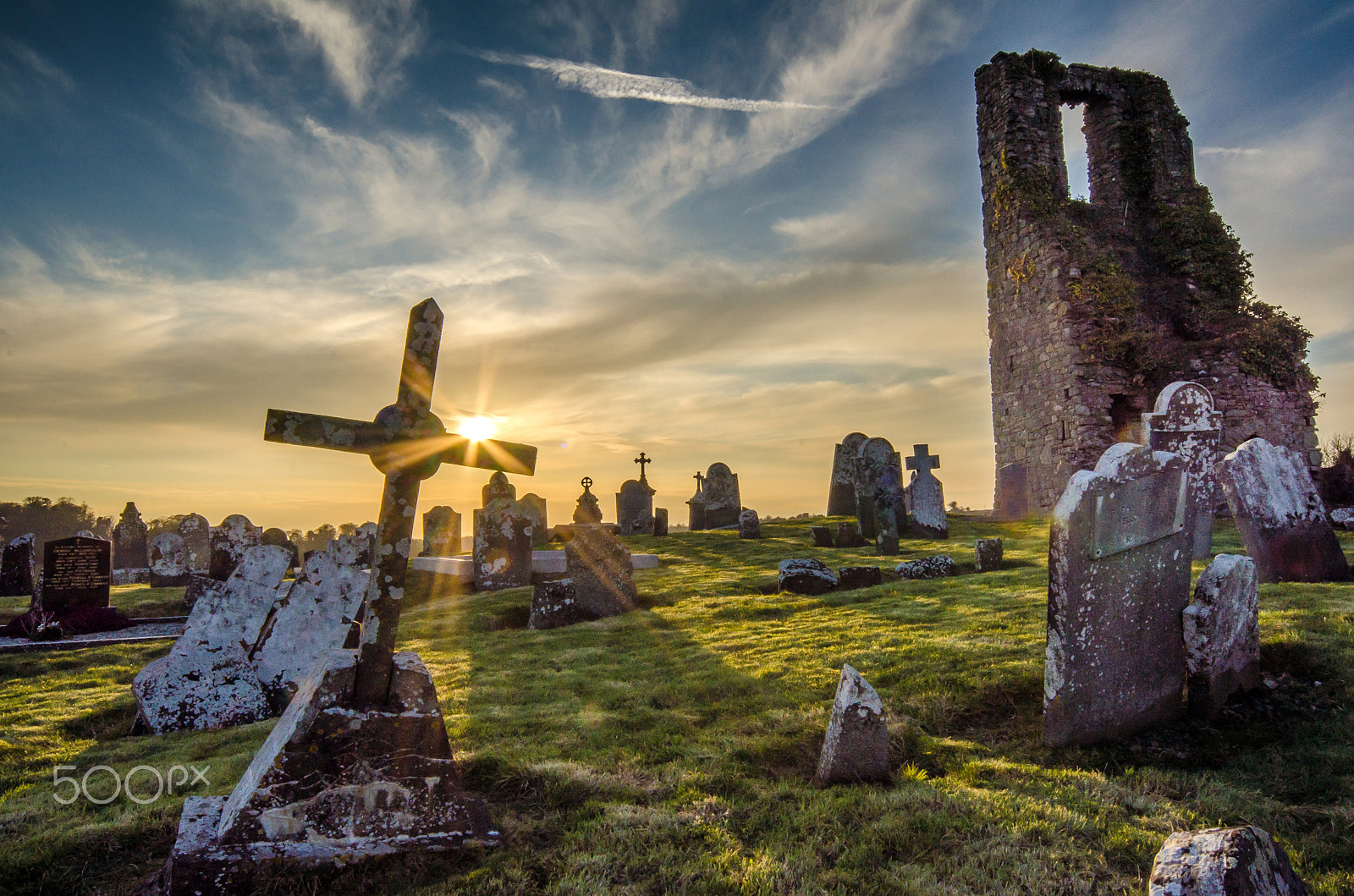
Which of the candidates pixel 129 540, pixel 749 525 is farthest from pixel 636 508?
pixel 129 540

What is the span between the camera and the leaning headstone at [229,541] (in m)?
15.6

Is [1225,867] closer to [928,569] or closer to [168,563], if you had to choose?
[928,569]

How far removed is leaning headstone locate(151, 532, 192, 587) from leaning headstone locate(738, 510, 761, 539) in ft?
46.9

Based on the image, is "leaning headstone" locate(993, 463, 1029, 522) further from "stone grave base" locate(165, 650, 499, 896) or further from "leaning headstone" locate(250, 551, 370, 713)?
"stone grave base" locate(165, 650, 499, 896)

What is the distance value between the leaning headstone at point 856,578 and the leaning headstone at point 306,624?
672 centimetres

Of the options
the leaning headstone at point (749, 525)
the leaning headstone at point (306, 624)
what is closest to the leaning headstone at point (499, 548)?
the leaning headstone at point (306, 624)

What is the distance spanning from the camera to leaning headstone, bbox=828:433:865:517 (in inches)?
897

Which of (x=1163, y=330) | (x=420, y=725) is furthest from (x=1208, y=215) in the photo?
(x=420, y=725)

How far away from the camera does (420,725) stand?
3637mm

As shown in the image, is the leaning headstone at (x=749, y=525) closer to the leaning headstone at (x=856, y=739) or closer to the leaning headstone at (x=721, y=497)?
the leaning headstone at (x=721, y=497)

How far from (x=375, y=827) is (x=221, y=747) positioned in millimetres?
3078

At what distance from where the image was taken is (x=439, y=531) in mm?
20688

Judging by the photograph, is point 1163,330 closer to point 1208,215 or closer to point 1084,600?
point 1208,215

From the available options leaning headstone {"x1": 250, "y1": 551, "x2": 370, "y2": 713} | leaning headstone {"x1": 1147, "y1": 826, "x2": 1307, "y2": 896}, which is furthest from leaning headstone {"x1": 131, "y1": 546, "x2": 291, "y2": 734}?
leaning headstone {"x1": 1147, "y1": 826, "x2": 1307, "y2": 896}
